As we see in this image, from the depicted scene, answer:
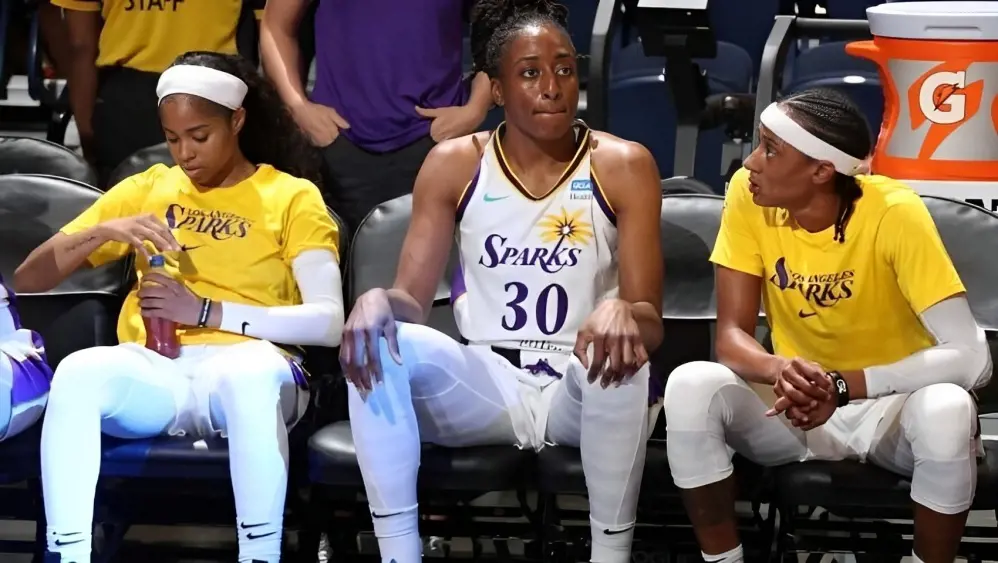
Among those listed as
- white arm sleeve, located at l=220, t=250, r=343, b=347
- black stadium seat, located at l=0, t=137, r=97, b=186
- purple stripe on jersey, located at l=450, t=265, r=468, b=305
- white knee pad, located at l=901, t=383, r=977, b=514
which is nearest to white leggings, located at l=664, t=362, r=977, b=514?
white knee pad, located at l=901, t=383, r=977, b=514

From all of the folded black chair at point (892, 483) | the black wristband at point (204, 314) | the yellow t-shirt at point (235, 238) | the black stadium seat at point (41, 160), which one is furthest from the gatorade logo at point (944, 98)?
the black stadium seat at point (41, 160)

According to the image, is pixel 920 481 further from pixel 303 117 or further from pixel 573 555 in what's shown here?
pixel 303 117

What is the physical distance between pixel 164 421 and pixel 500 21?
3.55 feet

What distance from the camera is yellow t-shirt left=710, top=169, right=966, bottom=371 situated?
276cm

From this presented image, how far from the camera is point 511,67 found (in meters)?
2.96

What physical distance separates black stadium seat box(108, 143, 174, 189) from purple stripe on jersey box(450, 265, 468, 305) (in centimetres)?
78

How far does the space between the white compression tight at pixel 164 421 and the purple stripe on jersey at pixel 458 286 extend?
0.40 m

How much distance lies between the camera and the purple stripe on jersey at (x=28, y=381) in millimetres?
2848

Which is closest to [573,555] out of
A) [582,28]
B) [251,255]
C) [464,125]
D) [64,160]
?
[251,255]

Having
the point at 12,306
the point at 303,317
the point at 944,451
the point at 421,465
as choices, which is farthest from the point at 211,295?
the point at 944,451

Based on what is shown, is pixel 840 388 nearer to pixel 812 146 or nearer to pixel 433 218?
pixel 812 146

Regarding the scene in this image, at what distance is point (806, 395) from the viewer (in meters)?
2.62

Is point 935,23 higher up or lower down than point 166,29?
higher up

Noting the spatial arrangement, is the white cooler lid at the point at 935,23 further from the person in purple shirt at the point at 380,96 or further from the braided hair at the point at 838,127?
the person in purple shirt at the point at 380,96
